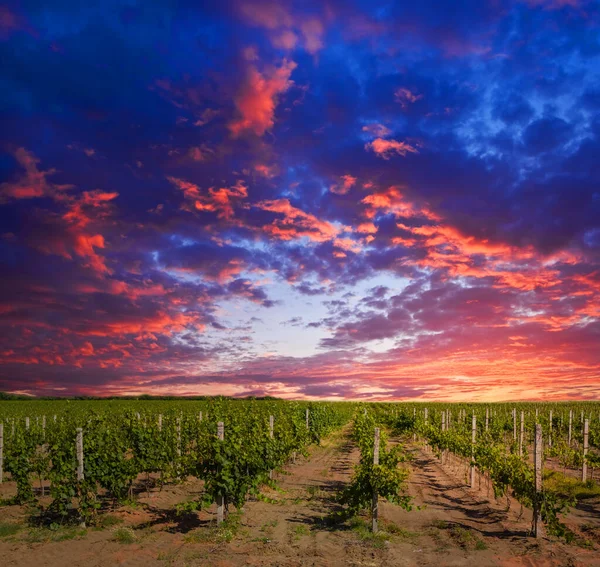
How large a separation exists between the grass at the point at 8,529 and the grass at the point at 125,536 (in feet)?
9.01

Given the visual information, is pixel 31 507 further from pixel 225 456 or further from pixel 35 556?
pixel 225 456

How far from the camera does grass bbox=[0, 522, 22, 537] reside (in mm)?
12866

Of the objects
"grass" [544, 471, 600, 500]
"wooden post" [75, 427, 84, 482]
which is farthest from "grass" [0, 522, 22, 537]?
"grass" [544, 471, 600, 500]

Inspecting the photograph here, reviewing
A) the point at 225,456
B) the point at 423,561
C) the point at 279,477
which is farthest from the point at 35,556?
the point at 279,477

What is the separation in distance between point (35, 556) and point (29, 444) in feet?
29.3

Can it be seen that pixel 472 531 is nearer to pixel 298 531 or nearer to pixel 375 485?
pixel 375 485

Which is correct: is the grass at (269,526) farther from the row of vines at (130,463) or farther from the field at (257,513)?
the row of vines at (130,463)

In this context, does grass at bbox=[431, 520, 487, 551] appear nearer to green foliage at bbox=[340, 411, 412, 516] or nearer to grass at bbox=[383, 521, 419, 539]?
grass at bbox=[383, 521, 419, 539]

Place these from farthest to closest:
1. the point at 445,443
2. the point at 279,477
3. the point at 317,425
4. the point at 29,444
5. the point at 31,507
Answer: the point at 317,425
the point at 445,443
the point at 279,477
the point at 29,444
the point at 31,507

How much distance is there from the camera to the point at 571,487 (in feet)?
64.0

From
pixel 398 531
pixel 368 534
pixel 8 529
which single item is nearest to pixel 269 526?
pixel 368 534

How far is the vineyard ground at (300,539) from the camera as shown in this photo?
35.2 feet

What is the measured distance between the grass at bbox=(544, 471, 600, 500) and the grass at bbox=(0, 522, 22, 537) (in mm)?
17224

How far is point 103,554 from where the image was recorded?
11148mm
